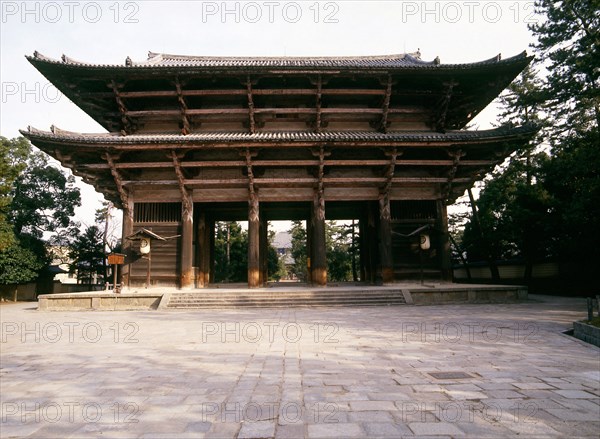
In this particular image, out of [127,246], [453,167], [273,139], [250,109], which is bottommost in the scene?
[127,246]

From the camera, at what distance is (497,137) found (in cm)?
1339

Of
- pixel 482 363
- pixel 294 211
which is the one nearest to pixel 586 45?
pixel 294 211

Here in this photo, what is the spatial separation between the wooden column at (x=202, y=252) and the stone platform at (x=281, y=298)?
395 centimetres

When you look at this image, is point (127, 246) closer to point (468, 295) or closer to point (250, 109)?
point (250, 109)

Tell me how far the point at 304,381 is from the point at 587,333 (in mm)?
5596

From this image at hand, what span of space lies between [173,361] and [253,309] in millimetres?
6425

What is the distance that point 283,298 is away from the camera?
12422 millimetres

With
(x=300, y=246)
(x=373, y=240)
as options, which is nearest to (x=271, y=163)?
(x=373, y=240)

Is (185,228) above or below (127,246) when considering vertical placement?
above

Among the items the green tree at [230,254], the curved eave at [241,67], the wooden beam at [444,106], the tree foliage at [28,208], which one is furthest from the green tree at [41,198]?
the wooden beam at [444,106]

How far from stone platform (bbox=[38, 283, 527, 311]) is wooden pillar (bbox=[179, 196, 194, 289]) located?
1240 mm

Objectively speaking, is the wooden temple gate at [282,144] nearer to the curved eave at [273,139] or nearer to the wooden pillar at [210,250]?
the curved eave at [273,139]

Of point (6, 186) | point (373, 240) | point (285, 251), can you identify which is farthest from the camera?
point (285, 251)

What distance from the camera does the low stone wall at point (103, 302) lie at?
40.1ft
